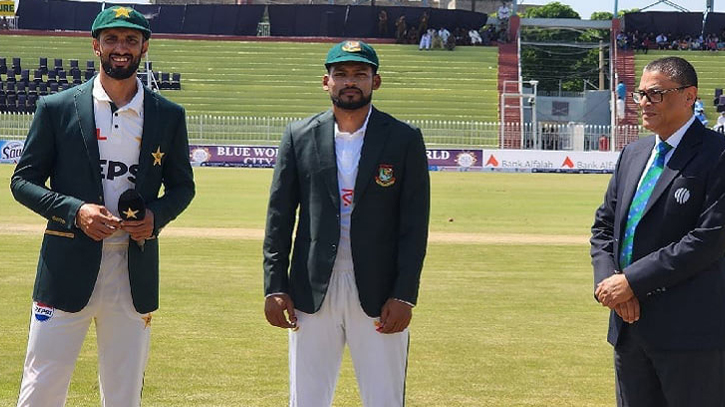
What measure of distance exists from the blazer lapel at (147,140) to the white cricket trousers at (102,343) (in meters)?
0.42

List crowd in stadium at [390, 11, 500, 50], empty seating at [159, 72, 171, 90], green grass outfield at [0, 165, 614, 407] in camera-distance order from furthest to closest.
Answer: crowd in stadium at [390, 11, 500, 50]
empty seating at [159, 72, 171, 90]
green grass outfield at [0, 165, 614, 407]

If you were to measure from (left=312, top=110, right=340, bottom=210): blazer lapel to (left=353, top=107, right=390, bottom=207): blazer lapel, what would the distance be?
112 millimetres

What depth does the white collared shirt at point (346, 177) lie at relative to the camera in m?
5.96

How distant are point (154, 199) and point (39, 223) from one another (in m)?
16.8

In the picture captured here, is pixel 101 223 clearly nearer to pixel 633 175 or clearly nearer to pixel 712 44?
pixel 633 175

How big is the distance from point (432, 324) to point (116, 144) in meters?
6.47

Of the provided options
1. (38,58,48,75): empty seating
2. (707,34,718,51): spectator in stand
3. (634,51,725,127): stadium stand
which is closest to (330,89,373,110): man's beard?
(38,58,48,75): empty seating

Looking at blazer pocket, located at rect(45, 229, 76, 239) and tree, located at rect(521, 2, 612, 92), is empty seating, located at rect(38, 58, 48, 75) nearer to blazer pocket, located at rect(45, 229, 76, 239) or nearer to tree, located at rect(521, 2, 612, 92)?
tree, located at rect(521, 2, 612, 92)

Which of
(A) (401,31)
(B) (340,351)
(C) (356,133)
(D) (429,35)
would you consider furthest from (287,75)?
(B) (340,351)

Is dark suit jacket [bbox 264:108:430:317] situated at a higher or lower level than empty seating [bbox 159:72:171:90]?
higher

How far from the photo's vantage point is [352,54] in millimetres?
5965

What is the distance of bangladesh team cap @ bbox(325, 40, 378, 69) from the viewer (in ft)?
19.5

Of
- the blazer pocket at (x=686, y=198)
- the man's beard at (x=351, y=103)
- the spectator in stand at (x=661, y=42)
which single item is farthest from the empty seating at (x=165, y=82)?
the blazer pocket at (x=686, y=198)

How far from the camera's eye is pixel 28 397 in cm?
593
